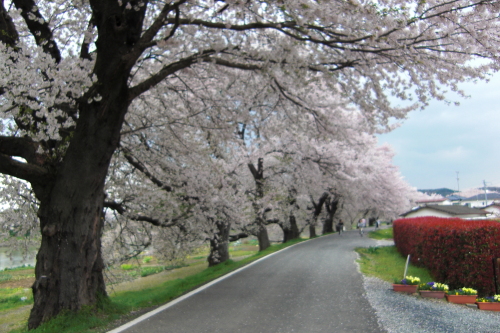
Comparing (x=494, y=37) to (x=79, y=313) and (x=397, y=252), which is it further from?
(x=397, y=252)

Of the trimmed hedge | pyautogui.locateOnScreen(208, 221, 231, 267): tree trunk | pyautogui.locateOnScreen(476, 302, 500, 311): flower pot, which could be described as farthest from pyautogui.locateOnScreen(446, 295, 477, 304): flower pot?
pyautogui.locateOnScreen(208, 221, 231, 267): tree trunk

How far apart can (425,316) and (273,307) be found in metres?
2.49

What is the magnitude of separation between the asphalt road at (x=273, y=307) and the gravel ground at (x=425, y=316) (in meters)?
0.25

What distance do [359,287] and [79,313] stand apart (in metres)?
5.80

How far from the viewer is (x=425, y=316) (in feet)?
19.2

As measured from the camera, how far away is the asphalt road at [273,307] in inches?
212

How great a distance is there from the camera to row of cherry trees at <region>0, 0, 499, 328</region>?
6.29 m

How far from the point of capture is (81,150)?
21.4 ft

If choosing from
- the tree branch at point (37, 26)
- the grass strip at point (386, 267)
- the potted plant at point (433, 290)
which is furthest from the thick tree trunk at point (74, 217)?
the grass strip at point (386, 267)

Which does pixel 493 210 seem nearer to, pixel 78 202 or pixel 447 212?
pixel 447 212

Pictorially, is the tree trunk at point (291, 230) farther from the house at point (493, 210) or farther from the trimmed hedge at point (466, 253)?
the trimmed hedge at point (466, 253)

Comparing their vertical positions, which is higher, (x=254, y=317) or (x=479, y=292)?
(x=254, y=317)

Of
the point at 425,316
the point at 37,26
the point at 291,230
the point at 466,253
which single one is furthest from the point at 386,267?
the point at 291,230

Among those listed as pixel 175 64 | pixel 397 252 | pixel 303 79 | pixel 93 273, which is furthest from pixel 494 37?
pixel 397 252
